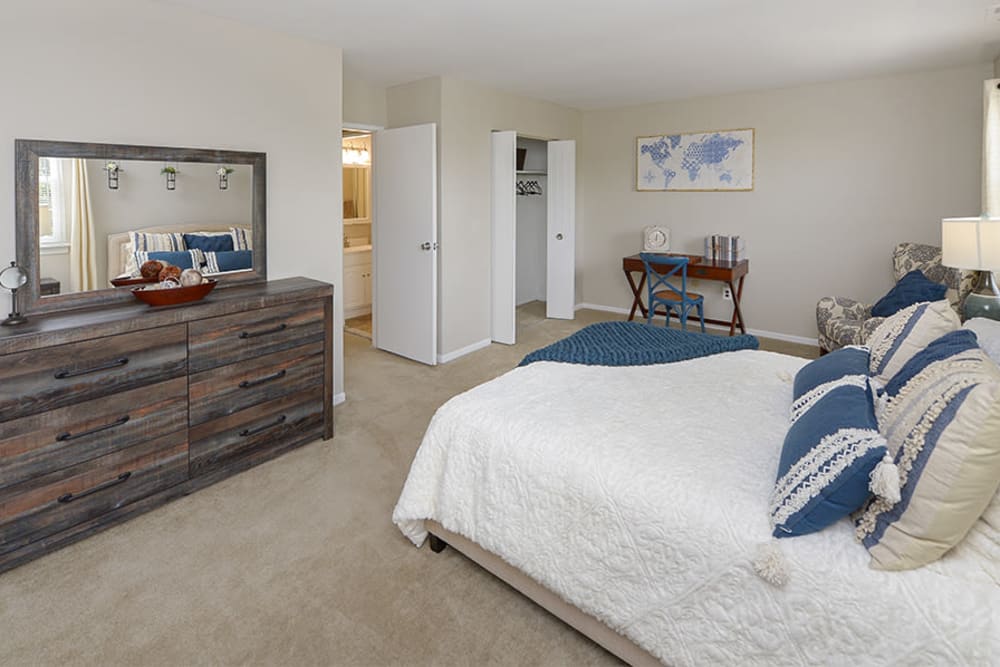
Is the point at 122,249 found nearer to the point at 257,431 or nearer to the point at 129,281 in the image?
the point at 129,281

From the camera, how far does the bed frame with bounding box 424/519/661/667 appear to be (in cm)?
166

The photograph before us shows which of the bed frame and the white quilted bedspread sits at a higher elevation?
the white quilted bedspread

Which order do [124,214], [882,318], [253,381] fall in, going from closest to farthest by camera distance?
[124,214] < [253,381] < [882,318]

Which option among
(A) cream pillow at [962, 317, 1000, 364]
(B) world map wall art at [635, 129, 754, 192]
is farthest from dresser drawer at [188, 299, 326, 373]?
(B) world map wall art at [635, 129, 754, 192]

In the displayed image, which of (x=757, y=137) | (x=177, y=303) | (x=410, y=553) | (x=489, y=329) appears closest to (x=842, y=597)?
(x=410, y=553)

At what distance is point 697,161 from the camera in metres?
5.81

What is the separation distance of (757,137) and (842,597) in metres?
5.10

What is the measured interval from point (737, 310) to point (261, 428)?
4425mm

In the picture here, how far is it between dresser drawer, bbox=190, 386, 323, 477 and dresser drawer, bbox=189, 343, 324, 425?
43 mm

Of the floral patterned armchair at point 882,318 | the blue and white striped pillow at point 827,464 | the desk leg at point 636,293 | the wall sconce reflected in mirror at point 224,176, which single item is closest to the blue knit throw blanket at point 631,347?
the blue and white striped pillow at point 827,464

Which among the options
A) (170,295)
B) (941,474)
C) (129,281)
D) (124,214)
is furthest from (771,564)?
(124,214)

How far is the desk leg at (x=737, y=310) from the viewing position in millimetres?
5531

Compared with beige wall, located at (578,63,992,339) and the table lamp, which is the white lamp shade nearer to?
the table lamp

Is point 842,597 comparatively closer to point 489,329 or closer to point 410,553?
point 410,553
